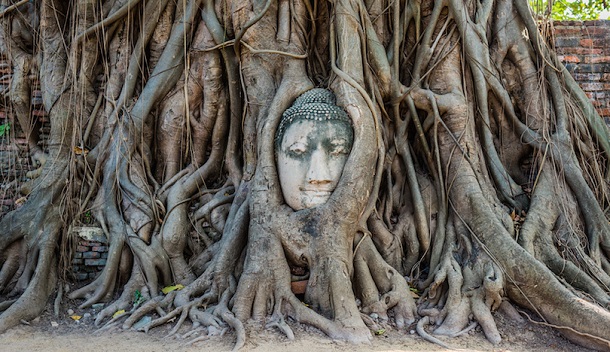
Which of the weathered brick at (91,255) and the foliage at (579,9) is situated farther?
the foliage at (579,9)

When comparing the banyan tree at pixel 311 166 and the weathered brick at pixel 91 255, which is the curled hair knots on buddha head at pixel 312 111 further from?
the weathered brick at pixel 91 255

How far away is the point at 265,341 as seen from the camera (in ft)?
9.19

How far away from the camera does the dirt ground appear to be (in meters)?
2.75

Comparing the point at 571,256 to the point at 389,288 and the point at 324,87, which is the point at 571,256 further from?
the point at 324,87

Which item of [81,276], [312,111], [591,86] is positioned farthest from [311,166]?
[591,86]

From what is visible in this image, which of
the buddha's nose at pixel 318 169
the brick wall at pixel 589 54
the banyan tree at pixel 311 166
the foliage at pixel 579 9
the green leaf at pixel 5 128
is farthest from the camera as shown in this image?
the foliage at pixel 579 9

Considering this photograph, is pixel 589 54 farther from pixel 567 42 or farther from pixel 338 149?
pixel 338 149

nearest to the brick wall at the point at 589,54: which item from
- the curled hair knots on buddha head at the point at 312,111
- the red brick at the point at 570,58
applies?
the red brick at the point at 570,58

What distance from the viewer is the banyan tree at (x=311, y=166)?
3.16 m

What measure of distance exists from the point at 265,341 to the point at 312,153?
117 cm

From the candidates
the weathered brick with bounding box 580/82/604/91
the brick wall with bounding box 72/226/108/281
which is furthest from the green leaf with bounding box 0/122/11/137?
the weathered brick with bounding box 580/82/604/91

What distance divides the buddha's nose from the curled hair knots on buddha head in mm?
229

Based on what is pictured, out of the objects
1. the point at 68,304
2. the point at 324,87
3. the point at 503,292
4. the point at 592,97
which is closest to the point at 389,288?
the point at 503,292

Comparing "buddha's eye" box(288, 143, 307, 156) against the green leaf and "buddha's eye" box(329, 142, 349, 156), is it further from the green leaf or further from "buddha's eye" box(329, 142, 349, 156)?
the green leaf
